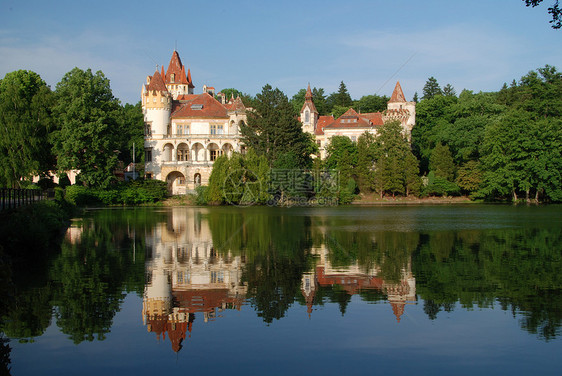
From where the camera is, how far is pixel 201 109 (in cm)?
6781

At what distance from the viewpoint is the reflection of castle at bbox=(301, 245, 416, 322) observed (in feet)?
37.6

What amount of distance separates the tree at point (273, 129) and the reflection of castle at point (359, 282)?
4177cm

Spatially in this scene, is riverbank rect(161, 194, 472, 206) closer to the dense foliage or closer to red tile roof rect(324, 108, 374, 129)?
the dense foliage

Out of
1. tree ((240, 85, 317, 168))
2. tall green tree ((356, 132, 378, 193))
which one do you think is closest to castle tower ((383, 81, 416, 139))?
tall green tree ((356, 132, 378, 193))

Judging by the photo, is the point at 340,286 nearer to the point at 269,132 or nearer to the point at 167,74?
the point at 269,132

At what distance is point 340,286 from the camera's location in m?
12.8

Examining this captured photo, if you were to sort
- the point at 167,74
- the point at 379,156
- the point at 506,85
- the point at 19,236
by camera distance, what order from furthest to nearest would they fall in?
the point at 506,85 → the point at 167,74 → the point at 379,156 → the point at 19,236

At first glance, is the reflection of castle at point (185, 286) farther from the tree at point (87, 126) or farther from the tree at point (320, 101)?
the tree at point (320, 101)

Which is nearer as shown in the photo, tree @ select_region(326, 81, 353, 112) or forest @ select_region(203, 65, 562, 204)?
forest @ select_region(203, 65, 562, 204)

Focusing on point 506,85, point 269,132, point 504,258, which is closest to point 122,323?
point 504,258

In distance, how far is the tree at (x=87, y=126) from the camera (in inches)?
1905

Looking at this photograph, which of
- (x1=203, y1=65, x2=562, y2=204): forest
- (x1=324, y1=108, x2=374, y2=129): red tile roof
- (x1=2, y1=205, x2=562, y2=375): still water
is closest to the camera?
(x1=2, y1=205, x2=562, y2=375): still water

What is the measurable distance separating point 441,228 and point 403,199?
34.1 meters

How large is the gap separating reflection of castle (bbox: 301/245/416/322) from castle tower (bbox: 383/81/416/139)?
56911 millimetres
